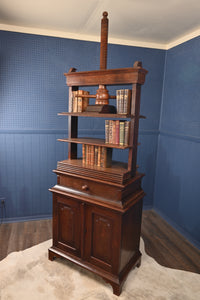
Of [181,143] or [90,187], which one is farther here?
[181,143]

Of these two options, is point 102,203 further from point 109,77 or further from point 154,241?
point 154,241

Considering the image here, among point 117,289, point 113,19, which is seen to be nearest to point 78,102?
point 113,19

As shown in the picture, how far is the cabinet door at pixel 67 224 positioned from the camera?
239 cm

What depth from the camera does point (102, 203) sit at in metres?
2.16

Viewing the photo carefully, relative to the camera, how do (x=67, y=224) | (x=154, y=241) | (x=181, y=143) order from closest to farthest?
(x=67, y=224)
(x=154, y=241)
(x=181, y=143)

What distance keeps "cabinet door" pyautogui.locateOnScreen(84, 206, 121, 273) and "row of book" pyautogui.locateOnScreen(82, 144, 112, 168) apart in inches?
17.7

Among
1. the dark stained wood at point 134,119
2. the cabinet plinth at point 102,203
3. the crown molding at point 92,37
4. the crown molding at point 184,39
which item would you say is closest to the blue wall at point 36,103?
the crown molding at point 92,37

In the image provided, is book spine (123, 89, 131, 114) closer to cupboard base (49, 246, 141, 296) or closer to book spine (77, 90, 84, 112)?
book spine (77, 90, 84, 112)

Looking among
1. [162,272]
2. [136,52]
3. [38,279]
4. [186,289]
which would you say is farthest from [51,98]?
[186,289]

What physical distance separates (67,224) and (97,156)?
0.83 metres

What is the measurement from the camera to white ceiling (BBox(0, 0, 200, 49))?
237cm

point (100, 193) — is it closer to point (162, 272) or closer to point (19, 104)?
point (162, 272)

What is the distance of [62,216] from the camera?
8.20 ft

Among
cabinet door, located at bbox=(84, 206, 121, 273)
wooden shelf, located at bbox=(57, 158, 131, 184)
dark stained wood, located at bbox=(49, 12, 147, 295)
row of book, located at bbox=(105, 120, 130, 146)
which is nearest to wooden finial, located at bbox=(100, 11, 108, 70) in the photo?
dark stained wood, located at bbox=(49, 12, 147, 295)
